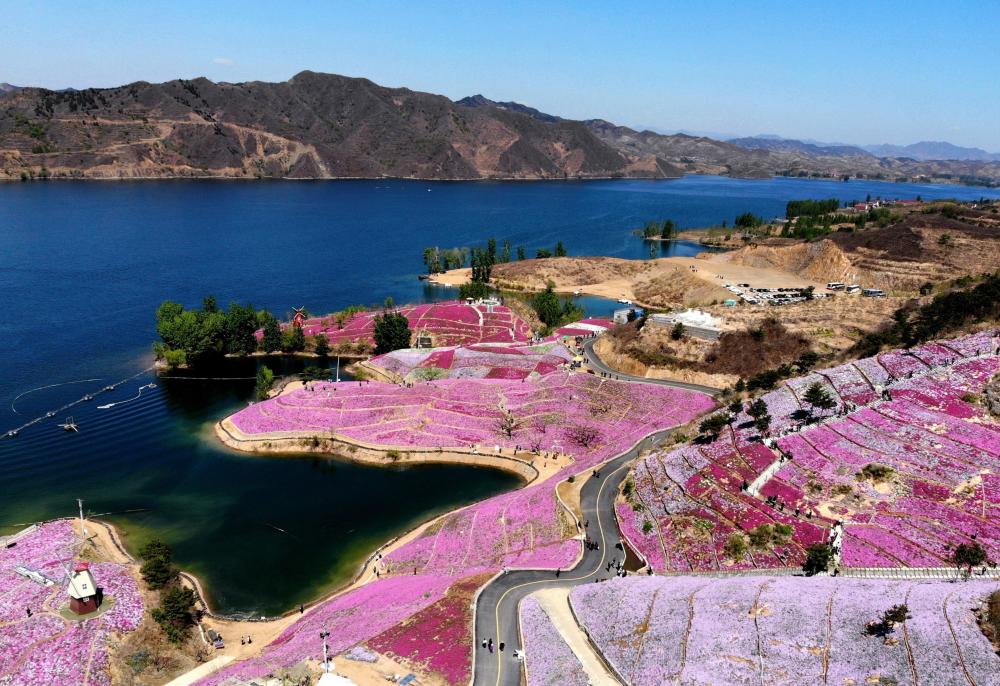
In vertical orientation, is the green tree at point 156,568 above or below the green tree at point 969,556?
below

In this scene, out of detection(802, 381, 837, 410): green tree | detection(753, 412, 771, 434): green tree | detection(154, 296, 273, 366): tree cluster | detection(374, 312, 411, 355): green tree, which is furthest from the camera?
detection(374, 312, 411, 355): green tree

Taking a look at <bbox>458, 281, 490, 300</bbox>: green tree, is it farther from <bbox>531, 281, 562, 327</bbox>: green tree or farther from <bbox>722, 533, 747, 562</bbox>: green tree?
<bbox>722, 533, 747, 562</bbox>: green tree

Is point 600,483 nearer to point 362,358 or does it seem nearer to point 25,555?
point 25,555

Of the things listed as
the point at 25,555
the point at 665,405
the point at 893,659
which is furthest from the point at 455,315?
the point at 893,659

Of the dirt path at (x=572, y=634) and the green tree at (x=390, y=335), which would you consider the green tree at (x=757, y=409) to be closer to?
the dirt path at (x=572, y=634)

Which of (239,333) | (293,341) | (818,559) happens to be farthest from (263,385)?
(818,559)

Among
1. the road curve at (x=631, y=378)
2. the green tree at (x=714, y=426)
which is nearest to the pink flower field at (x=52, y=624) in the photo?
the green tree at (x=714, y=426)

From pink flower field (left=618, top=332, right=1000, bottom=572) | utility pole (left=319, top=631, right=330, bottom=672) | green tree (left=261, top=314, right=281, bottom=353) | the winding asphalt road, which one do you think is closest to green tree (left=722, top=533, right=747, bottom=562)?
pink flower field (left=618, top=332, right=1000, bottom=572)
